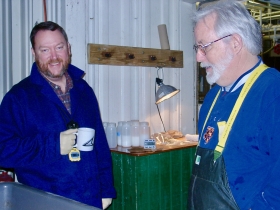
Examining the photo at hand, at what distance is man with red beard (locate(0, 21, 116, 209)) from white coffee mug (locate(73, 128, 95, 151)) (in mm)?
43

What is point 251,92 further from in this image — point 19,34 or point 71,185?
point 19,34

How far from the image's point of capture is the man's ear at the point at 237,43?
1.67 m

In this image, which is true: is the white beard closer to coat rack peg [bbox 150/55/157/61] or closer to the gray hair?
the gray hair

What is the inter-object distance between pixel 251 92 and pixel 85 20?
6.93ft

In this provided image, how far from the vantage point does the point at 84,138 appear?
205cm

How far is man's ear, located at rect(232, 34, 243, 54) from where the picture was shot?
5.49 ft

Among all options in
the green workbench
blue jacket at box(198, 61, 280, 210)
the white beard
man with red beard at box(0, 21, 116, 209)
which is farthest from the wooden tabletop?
blue jacket at box(198, 61, 280, 210)

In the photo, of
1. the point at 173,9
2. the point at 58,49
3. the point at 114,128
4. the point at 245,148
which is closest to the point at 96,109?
the point at 58,49

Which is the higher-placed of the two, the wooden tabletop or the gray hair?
the gray hair

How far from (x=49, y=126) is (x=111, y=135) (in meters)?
1.18

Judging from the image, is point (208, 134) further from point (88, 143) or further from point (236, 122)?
point (88, 143)

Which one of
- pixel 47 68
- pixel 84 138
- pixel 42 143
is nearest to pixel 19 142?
pixel 42 143

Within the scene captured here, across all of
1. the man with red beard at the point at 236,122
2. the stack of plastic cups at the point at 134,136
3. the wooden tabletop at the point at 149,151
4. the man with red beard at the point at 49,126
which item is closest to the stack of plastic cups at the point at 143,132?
the stack of plastic cups at the point at 134,136

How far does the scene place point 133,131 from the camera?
3.35 m
